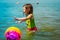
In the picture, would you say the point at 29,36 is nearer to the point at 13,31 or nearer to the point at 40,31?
the point at 40,31

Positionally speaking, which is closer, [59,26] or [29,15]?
[29,15]

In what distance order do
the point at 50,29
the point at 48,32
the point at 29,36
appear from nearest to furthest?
the point at 29,36 → the point at 48,32 → the point at 50,29

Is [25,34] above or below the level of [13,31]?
below

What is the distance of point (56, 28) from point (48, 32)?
2.39 feet

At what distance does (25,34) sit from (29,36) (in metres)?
0.30

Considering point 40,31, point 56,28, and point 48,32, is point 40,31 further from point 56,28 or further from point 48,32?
point 56,28

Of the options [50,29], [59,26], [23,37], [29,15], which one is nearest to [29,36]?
[23,37]

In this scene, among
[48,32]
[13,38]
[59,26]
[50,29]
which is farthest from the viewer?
[59,26]

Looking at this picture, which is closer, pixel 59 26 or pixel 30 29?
pixel 30 29

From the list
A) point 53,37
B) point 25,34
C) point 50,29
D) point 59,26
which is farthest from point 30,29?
point 59,26

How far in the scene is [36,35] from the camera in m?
6.18

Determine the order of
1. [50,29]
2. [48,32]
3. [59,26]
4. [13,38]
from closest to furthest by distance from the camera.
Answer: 1. [13,38]
2. [48,32]
3. [50,29]
4. [59,26]

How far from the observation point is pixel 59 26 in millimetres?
7578

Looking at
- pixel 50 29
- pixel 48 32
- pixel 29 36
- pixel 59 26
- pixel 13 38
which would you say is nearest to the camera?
pixel 13 38
